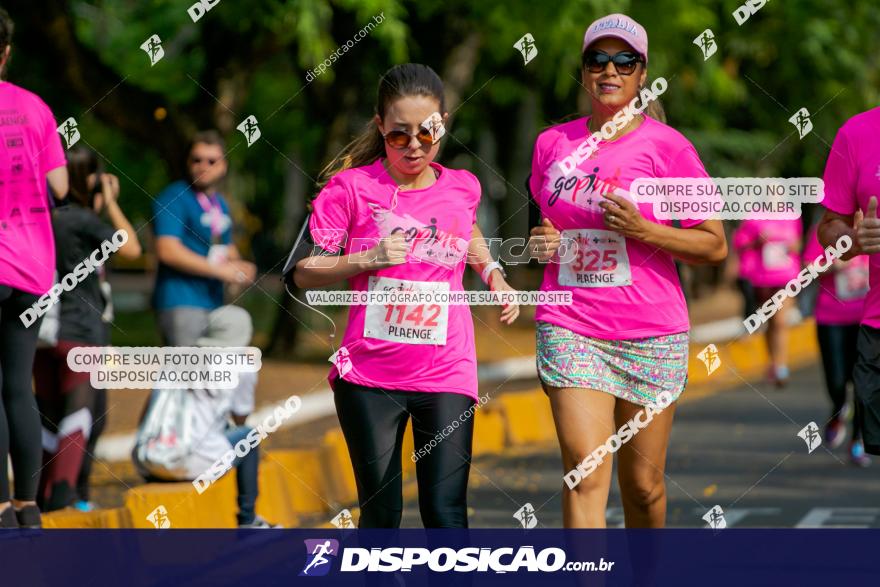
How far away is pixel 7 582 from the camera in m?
6.01

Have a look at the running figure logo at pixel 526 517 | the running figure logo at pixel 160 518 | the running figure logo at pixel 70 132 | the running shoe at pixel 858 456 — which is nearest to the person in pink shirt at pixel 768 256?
the running shoe at pixel 858 456

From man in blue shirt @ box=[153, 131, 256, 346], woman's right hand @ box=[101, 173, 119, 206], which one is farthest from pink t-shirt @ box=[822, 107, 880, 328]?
woman's right hand @ box=[101, 173, 119, 206]

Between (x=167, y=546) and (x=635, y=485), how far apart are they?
2450mm

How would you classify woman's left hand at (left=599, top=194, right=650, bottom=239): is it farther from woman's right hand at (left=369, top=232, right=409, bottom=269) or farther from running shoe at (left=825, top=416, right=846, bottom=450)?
running shoe at (left=825, top=416, right=846, bottom=450)

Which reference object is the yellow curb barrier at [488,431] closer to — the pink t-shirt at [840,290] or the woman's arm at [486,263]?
the pink t-shirt at [840,290]

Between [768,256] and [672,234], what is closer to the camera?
[672,234]

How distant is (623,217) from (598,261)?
0.78 feet

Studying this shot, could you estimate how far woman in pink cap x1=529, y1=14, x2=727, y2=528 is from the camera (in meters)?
5.65

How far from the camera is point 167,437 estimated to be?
26.1ft

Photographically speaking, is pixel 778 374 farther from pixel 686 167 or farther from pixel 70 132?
pixel 686 167

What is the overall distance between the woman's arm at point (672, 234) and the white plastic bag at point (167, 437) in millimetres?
3009

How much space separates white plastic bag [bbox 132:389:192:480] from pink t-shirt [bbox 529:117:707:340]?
2.73m

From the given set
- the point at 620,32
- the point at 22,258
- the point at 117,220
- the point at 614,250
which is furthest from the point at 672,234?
the point at 117,220

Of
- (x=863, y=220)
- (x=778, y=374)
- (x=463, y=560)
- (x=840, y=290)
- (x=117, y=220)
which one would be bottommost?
(x=463, y=560)
